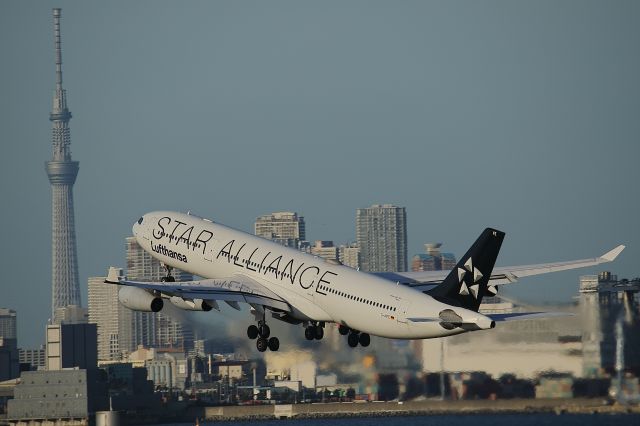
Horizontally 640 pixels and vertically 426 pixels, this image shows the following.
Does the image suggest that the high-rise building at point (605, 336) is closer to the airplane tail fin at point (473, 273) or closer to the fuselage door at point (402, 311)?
the airplane tail fin at point (473, 273)

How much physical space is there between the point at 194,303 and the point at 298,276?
660 centimetres

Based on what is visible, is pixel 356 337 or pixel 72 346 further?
pixel 72 346

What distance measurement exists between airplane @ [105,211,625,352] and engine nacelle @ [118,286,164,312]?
0.05 metres

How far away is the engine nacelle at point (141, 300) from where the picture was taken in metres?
90.9

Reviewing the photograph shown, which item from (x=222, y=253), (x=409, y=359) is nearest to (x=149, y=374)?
(x=409, y=359)

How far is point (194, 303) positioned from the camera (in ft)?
300

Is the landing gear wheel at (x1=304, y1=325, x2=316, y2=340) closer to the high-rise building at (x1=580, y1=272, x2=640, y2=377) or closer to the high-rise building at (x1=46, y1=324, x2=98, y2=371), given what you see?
the high-rise building at (x1=580, y1=272, x2=640, y2=377)

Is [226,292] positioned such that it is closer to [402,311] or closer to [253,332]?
[253,332]

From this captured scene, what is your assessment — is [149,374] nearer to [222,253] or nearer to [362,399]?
[362,399]
